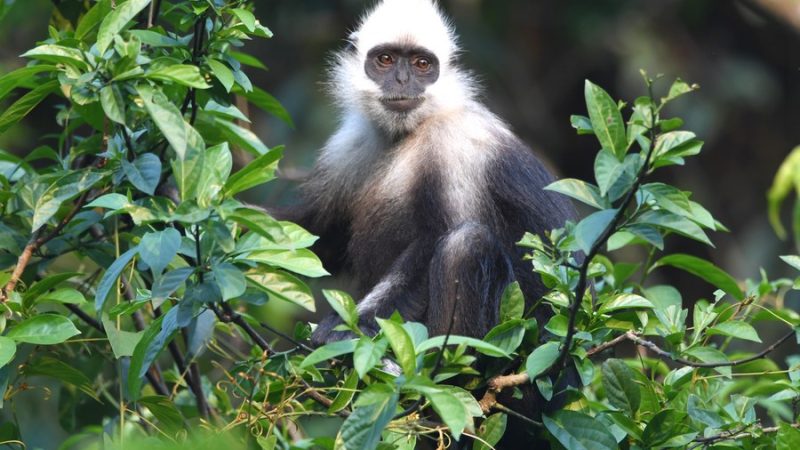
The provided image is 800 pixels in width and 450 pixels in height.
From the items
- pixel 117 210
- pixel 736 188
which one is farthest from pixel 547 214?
pixel 736 188

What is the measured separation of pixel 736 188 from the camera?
36.1ft

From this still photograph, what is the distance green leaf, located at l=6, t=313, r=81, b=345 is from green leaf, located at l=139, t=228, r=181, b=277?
0.58 meters

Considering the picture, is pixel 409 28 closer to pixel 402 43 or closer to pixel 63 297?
pixel 402 43

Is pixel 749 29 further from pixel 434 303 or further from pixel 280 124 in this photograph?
pixel 434 303

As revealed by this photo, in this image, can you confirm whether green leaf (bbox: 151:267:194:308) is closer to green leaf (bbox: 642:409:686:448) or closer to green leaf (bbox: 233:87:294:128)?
green leaf (bbox: 642:409:686:448)

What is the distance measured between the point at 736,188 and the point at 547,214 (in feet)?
22.2

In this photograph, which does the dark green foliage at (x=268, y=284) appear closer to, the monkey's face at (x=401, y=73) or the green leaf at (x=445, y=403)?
the green leaf at (x=445, y=403)

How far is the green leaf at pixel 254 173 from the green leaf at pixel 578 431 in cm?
120

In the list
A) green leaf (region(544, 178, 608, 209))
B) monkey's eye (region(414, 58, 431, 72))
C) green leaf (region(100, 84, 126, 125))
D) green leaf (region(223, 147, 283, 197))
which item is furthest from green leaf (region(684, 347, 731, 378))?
monkey's eye (region(414, 58, 431, 72))

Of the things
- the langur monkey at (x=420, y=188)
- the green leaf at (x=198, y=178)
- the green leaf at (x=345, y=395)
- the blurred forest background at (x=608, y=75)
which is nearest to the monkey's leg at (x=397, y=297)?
the langur monkey at (x=420, y=188)

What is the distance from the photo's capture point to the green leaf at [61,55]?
3.24 meters

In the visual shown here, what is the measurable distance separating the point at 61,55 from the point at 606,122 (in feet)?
5.32

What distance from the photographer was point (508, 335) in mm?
3379

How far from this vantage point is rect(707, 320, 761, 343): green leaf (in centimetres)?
334
